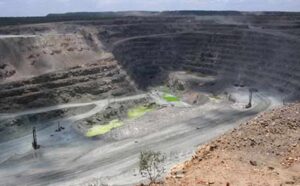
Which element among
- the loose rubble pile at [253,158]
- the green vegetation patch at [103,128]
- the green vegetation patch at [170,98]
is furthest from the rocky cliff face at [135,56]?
the loose rubble pile at [253,158]

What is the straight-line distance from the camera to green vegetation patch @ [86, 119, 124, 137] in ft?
225

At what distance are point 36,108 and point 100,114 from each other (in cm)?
1112

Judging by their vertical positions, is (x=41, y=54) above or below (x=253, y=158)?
above

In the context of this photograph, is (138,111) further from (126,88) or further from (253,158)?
(253,158)

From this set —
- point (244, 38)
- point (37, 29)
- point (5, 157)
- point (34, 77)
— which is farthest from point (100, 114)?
point (244, 38)

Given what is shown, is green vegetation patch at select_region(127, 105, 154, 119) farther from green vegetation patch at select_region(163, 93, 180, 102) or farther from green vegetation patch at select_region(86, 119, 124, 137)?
green vegetation patch at select_region(163, 93, 180, 102)

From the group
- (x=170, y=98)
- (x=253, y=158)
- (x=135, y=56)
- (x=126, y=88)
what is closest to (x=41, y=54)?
(x=126, y=88)

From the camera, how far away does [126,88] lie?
288ft

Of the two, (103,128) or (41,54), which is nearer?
(103,128)

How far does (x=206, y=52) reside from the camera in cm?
10731

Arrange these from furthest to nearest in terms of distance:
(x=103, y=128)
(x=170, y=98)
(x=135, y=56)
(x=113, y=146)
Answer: (x=135, y=56), (x=170, y=98), (x=103, y=128), (x=113, y=146)

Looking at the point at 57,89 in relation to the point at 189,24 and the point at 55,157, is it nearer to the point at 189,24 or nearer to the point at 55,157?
the point at 55,157

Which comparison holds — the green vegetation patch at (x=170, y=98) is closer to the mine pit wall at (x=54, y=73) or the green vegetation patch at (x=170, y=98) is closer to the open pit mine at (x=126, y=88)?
the open pit mine at (x=126, y=88)

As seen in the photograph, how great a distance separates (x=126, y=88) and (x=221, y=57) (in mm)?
28699
